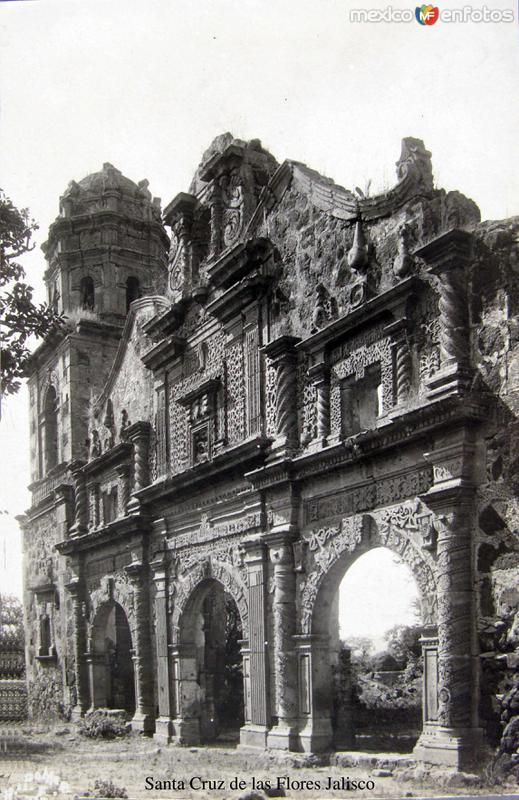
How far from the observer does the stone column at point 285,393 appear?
12008mm

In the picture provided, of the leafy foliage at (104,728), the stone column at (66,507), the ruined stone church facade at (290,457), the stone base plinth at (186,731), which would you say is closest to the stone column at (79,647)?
the ruined stone church facade at (290,457)

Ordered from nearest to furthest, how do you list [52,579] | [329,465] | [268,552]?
[329,465]
[268,552]
[52,579]

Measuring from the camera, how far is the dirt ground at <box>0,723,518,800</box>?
8547 millimetres

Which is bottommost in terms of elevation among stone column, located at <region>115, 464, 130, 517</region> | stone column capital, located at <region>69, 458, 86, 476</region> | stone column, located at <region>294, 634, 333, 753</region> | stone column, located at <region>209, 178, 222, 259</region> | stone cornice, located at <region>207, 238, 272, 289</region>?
stone column, located at <region>294, 634, 333, 753</region>

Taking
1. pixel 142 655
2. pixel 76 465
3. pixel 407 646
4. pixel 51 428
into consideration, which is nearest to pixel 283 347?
pixel 142 655

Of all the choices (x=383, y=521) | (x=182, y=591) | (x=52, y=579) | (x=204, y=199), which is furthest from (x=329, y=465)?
(x=52, y=579)

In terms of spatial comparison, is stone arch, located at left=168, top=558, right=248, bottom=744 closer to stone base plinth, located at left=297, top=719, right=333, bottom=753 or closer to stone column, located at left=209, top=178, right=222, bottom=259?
stone base plinth, located at left=297, top=719, right=333, bottom=753

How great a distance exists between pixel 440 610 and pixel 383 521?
1.49 metres

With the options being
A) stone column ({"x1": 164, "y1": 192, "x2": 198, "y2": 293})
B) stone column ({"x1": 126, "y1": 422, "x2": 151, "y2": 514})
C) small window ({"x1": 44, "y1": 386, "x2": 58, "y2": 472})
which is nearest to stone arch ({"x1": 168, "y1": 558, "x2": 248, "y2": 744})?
stone column ({"x1": 126, "y1": 422, "x2": 151, "y2": 514})

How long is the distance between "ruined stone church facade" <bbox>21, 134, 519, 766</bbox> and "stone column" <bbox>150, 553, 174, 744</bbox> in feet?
0.14

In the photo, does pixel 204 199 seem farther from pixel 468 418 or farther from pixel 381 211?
pixel 468 418

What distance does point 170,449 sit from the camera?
15.8 m

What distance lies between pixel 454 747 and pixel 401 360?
381 centimetres

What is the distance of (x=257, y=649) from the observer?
40.1ft
